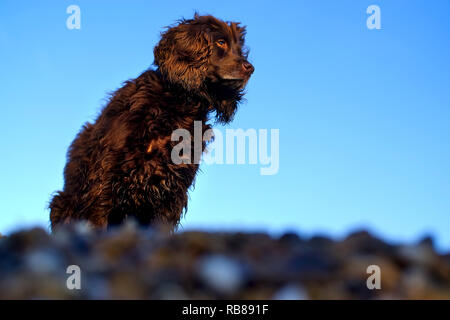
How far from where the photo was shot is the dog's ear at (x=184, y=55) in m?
6.29

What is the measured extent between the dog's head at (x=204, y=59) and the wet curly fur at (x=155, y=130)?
1 centimetres

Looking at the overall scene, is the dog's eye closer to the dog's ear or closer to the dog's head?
the dog's head

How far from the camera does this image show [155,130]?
19.4 ft

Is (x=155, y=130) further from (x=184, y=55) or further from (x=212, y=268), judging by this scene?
(x=212, y=268)

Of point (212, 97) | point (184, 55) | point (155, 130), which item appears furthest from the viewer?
point (212, 97)

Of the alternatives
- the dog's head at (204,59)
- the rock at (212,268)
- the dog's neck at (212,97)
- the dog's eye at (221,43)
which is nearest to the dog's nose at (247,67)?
the dog's head at (204,59)

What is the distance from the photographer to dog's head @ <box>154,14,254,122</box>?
→ 6.36m

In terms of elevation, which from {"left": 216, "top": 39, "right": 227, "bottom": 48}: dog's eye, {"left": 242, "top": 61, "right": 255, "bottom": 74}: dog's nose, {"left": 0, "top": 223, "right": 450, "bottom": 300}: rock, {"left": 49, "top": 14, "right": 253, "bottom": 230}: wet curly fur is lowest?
{"left": 0, "top": 223, "right": 450, "bottom": 300}: rock

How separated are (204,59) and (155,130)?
132cm

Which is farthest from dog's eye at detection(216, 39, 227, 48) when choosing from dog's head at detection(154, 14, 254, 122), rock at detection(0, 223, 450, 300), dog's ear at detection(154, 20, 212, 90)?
rock at detection(0, 223, 450, 300)

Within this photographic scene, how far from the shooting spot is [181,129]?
20.1 feet

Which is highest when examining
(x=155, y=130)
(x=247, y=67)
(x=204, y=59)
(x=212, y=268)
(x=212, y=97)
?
(x=204, y=59)

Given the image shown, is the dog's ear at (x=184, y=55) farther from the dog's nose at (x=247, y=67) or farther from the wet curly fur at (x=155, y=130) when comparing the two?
the dog's nose at (x=247, y=67)

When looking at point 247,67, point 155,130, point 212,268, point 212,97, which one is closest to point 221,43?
point 247,67
